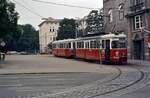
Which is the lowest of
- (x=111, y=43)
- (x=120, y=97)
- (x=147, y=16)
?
(x=120, y=97)

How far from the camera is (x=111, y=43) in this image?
4088 centimetres

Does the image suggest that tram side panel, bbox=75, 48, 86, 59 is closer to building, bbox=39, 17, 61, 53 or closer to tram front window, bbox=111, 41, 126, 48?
tram front window, bbox=111, 41, 126, 48

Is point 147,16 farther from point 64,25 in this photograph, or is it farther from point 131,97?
point 64,25

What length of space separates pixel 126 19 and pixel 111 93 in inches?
1618

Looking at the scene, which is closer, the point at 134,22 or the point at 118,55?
the point at 118,55

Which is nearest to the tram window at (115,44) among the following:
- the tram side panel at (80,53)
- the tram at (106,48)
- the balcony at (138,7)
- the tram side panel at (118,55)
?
the tram at (106,48)

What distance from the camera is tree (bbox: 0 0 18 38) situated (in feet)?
159

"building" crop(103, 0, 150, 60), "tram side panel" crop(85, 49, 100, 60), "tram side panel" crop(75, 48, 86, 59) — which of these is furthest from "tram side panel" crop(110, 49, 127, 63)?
"tram side panel" crop(75, 48, 86, 59)

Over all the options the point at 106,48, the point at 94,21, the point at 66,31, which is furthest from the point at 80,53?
the point at 66,31

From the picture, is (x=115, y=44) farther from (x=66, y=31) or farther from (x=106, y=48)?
(x=66, y=31)

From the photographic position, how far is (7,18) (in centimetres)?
5147

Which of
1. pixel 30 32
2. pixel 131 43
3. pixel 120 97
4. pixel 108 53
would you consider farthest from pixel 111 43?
pixel 30 32

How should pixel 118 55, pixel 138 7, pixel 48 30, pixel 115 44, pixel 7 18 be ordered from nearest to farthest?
pixel 118 55, pixel 115 44, pixel 7 18, pixel 138 7, pixel 48 30

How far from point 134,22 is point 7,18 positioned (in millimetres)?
16257
